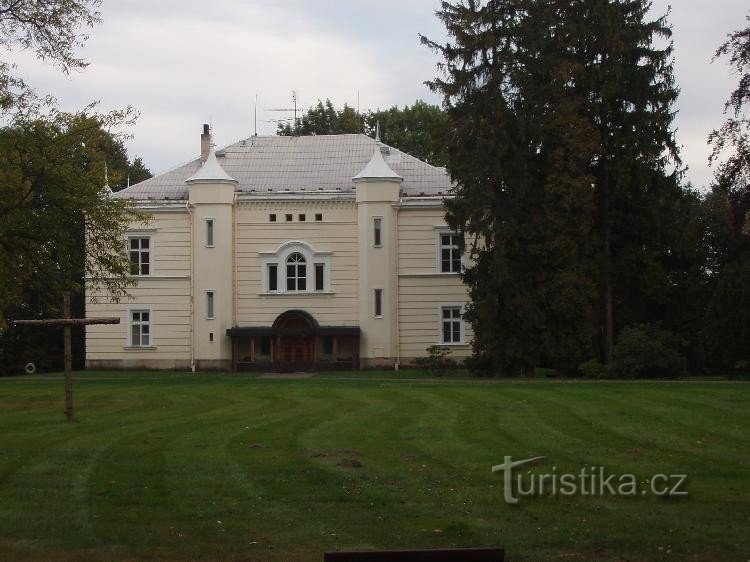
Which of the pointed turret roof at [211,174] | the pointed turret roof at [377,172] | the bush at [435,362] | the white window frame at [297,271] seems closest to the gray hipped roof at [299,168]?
the pointed turret roof at [377,172]

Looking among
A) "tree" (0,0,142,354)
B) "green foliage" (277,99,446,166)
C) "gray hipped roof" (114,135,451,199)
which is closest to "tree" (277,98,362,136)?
"green foliage" (277,99,446,166)

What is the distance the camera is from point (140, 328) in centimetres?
5162

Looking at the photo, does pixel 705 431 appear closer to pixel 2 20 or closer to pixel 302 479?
pixel 302 479

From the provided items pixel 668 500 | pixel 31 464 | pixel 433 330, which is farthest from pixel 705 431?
pixel 433 330

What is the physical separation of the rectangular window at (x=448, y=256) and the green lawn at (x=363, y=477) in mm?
24244

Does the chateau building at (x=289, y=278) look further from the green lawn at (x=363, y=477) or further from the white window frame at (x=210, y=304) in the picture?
the green lawn at (x=363, y=477)

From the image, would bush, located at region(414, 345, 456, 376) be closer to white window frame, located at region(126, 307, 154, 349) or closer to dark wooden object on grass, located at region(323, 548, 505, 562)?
white window frame, located at region(126, 307, 154, 349)

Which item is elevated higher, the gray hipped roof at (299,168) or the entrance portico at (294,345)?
the gray hipped roof at (299,168)

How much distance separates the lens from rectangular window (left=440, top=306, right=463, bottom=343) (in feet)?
167

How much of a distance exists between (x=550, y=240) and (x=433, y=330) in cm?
1134

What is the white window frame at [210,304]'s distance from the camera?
166ft

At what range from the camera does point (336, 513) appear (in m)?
12.9

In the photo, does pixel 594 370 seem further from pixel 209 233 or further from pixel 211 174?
pixel 211 174

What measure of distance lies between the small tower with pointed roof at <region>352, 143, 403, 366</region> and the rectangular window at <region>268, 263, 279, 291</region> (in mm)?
4052
